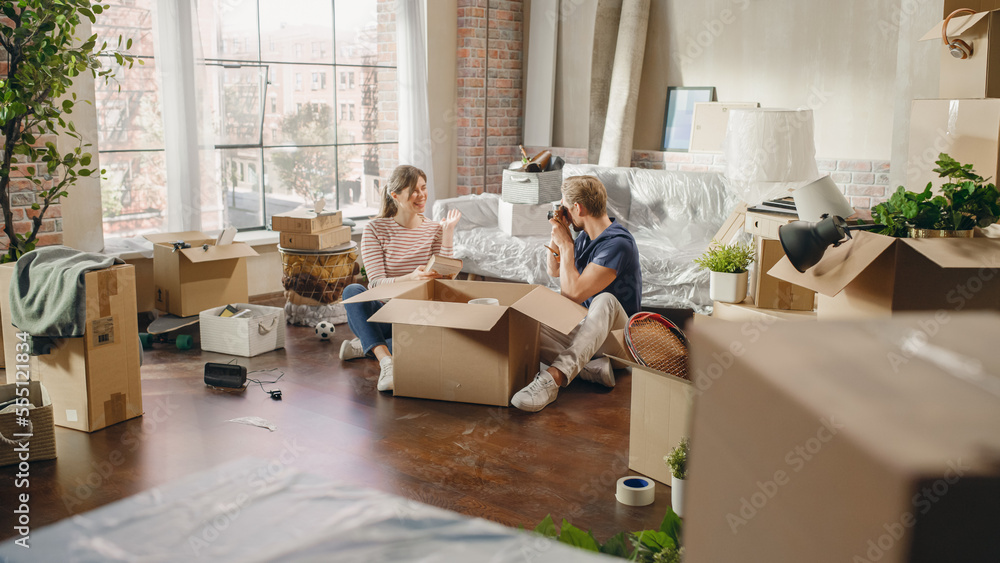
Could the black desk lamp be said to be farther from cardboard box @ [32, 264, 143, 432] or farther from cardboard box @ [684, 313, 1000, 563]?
cardboard box @ [32, 264, 143, 432]

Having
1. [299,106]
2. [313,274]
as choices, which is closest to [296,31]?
[299,106]

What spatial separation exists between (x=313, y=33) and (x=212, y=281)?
2.18 metres

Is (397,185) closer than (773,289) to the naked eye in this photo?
No

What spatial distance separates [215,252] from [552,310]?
2143mm

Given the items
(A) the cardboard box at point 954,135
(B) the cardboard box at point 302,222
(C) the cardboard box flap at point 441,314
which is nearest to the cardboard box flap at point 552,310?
(C) the cardboard box flap at point 441,314

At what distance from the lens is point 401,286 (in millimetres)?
3586

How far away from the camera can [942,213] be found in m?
1.92

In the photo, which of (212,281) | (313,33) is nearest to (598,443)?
(212,281)

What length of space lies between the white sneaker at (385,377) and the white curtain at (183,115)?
2.08m

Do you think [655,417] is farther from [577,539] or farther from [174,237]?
[174,237]

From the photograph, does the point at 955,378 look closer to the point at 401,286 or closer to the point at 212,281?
the point at 401,286

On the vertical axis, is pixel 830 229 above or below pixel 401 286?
above

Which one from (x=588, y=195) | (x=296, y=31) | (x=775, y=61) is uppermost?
Result: (x=296, y=31)

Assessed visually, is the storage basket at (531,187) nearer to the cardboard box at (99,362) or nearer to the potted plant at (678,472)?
the cardboard box at (99,362)
